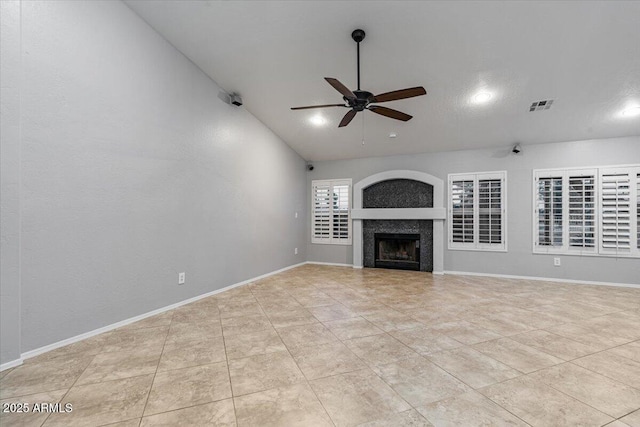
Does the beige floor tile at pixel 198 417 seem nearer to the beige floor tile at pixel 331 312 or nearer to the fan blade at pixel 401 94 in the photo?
the beige floor tile at pixel 331 312

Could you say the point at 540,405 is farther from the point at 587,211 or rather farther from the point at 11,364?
the point at 587,211

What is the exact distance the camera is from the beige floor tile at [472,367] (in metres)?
1.97

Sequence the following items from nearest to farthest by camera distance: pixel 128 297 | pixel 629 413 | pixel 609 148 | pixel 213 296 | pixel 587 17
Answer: pixel 629 413 < pixel 587 17 < pixel 128 297 < pixel 213 296 < pixel 609 148

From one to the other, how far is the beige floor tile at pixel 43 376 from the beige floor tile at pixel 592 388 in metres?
3.30

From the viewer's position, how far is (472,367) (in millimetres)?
2125

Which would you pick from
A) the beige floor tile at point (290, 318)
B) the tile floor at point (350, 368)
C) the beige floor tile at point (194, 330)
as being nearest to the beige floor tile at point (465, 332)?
the tile floor at point (350, 368)

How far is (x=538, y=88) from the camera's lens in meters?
3.85

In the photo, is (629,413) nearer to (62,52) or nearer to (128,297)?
(128,297)

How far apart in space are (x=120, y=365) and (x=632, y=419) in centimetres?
333

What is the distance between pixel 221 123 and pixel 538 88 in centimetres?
457

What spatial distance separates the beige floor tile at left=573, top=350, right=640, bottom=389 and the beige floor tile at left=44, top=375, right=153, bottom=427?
10.4ft

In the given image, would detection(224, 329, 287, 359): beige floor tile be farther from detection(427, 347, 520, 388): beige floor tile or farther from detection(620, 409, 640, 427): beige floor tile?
detection(620, 409, 640, 427): beige floor tile

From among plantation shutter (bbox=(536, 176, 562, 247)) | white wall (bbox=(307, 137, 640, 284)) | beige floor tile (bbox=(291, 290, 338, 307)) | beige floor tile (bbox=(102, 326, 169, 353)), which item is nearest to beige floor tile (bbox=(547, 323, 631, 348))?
beige floor tile (bbox=(291, 290, 338, 307))

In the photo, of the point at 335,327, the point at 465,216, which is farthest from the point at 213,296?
the point at 465,216
